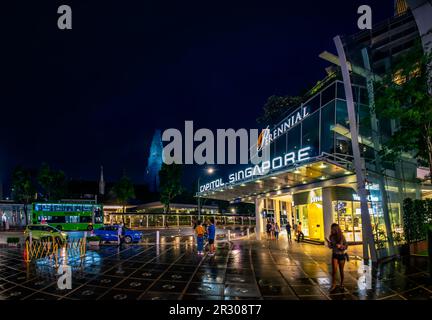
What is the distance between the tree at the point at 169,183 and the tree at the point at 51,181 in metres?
17.0

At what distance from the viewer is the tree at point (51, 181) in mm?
53094

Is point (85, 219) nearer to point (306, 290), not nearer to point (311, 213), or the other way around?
point (311, 213)

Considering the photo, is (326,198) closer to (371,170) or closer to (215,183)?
(371,170)

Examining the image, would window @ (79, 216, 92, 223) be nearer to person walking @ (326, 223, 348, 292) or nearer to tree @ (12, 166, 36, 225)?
tree @ (12, 166, 36, 225)

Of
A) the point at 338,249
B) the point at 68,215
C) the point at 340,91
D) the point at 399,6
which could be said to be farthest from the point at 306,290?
the point at 399,6

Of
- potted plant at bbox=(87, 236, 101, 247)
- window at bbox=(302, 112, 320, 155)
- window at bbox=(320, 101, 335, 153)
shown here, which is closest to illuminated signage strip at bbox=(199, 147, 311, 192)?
window at bbox=(302, 112, 320, 155)

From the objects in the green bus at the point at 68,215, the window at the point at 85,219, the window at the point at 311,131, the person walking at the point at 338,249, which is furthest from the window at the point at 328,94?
the window at the point at 85,219

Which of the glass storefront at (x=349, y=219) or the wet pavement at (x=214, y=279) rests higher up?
the glass storefront at (x=349, y=219)

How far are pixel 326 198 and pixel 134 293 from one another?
15676 millimetres

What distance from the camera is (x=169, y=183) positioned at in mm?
55438

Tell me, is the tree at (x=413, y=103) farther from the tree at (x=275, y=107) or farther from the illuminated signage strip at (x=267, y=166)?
the tree at (x=275, y=107)

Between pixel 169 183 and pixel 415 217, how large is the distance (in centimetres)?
4287
